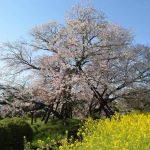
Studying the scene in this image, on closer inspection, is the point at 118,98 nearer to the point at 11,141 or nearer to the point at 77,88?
the point at 77,88

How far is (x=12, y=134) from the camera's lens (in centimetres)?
1864

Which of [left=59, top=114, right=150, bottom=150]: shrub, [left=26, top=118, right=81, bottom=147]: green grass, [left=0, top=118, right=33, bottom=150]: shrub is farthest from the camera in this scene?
[left=26, top=118, right=81, bottom=147]: green grass

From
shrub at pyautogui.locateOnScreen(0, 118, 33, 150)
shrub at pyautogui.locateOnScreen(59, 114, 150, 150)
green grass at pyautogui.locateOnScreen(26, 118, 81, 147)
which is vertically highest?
green grass at pyautogui.locateOnScreen(26, 118, 81, 147)

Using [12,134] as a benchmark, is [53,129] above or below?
above

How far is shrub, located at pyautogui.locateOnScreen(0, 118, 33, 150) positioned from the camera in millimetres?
17562

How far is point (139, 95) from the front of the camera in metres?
31.8

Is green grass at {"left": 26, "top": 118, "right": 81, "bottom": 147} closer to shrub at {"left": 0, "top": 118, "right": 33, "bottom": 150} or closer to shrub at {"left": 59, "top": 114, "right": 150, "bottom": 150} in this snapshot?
shrub at {"left": 0, "top": 118, "right": 33, "bottom": 150}

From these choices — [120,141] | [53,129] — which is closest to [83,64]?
[53,129]

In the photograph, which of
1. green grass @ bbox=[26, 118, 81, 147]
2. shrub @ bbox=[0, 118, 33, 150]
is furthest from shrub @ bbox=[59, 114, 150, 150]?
green grass @ bbox=[26, 118, 81, 147]

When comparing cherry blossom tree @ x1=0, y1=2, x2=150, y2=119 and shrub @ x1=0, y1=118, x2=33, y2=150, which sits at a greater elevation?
cherry blossom tree @ x1=0, y1=2, x2=150, y2=119

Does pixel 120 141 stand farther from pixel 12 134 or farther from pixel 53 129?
pixel 53 129

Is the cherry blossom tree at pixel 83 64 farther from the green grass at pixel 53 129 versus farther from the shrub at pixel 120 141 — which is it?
the shrub at pixel 120 141

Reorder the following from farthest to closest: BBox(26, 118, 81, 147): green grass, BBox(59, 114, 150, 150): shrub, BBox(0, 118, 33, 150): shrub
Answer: BBox(26, 118, 81, 147): green grass, BBox(0, 118, 33, 150): shrub, BBox(59, 114, 150, 150): shrub

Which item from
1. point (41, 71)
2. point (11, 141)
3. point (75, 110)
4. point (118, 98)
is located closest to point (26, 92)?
point (41, 71)
